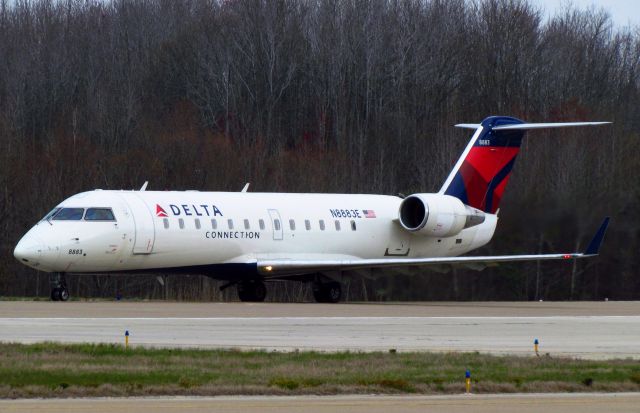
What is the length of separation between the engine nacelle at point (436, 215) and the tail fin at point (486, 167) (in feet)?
1.82

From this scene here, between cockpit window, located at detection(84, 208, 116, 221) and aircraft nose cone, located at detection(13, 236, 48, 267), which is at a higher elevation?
cockpit window, located at detection(84, 208, 116, 221)

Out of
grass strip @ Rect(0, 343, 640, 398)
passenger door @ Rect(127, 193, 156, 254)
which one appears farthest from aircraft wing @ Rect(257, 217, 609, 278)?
grass strip @ Rect(0, 343, 640, 398)

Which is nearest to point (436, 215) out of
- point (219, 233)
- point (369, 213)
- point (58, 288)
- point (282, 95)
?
point (369, 213)

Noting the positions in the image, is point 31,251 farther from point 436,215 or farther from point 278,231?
point 436,215

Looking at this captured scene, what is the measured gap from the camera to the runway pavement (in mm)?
13961

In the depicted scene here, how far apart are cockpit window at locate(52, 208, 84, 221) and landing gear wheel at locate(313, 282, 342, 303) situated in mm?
7651

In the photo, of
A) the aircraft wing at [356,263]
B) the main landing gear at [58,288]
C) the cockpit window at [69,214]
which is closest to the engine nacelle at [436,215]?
the aircraft wing at [356,263]

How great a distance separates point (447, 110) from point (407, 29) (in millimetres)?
7942

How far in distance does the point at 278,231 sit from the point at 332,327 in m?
12.5

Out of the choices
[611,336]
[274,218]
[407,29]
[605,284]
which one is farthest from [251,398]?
[407,29]

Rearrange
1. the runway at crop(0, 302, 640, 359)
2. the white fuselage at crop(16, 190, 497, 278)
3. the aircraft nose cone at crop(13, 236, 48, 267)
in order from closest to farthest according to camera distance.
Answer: the runway at crop(0, 302, 640, 359) < the aircraft nose cone at crop(13, 236, 48, 267) < the white fuselage at crop(16, 190, 497, 278)

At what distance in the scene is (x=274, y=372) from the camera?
16.8 meters

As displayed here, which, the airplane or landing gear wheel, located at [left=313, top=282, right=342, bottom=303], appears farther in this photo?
landing gear wheel, located at [left=313, top=282, right=342, bottom=303]

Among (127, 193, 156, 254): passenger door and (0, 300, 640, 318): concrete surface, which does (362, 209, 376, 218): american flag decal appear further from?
(127, 193, 156, 254): passenger door
